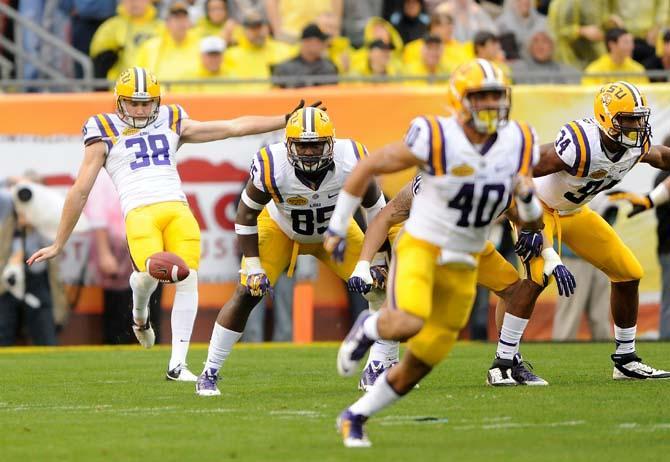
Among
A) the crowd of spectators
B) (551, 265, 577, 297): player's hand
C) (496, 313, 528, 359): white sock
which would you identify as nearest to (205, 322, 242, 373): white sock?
(496, 313, 528, 359): white sock

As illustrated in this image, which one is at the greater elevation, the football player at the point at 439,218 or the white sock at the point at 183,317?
the football player at the point at 439,218

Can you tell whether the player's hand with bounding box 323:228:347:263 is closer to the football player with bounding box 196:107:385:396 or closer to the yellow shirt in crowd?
the football player with bounding box 196:107:385:396

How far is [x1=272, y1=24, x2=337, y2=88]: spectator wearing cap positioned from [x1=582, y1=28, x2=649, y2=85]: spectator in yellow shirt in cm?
240

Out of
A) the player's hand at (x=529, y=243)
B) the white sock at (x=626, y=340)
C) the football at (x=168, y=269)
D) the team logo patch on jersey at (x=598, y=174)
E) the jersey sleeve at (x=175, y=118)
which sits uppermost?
the jersey sleeve at (x=175, y=118)

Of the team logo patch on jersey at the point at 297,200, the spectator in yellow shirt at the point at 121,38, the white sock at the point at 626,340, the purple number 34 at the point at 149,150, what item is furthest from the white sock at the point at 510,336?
the spectator in yellow shirt at the point at 121,38

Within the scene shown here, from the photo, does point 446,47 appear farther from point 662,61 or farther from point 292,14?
point 662,61

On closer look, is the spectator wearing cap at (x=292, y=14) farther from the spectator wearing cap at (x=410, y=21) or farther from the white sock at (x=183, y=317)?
the white sock at (x=183, y=317)

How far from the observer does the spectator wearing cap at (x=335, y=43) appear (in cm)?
1397

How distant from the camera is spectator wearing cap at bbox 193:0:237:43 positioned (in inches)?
557

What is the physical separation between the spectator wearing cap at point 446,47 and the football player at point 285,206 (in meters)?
5.83

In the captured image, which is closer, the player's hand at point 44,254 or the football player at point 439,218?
the football player at point 439,218

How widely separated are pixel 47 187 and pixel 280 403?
5.81 meters

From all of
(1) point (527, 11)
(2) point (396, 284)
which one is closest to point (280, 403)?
(2) point (396, 284)

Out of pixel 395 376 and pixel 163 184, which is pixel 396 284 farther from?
pixel 163 184
